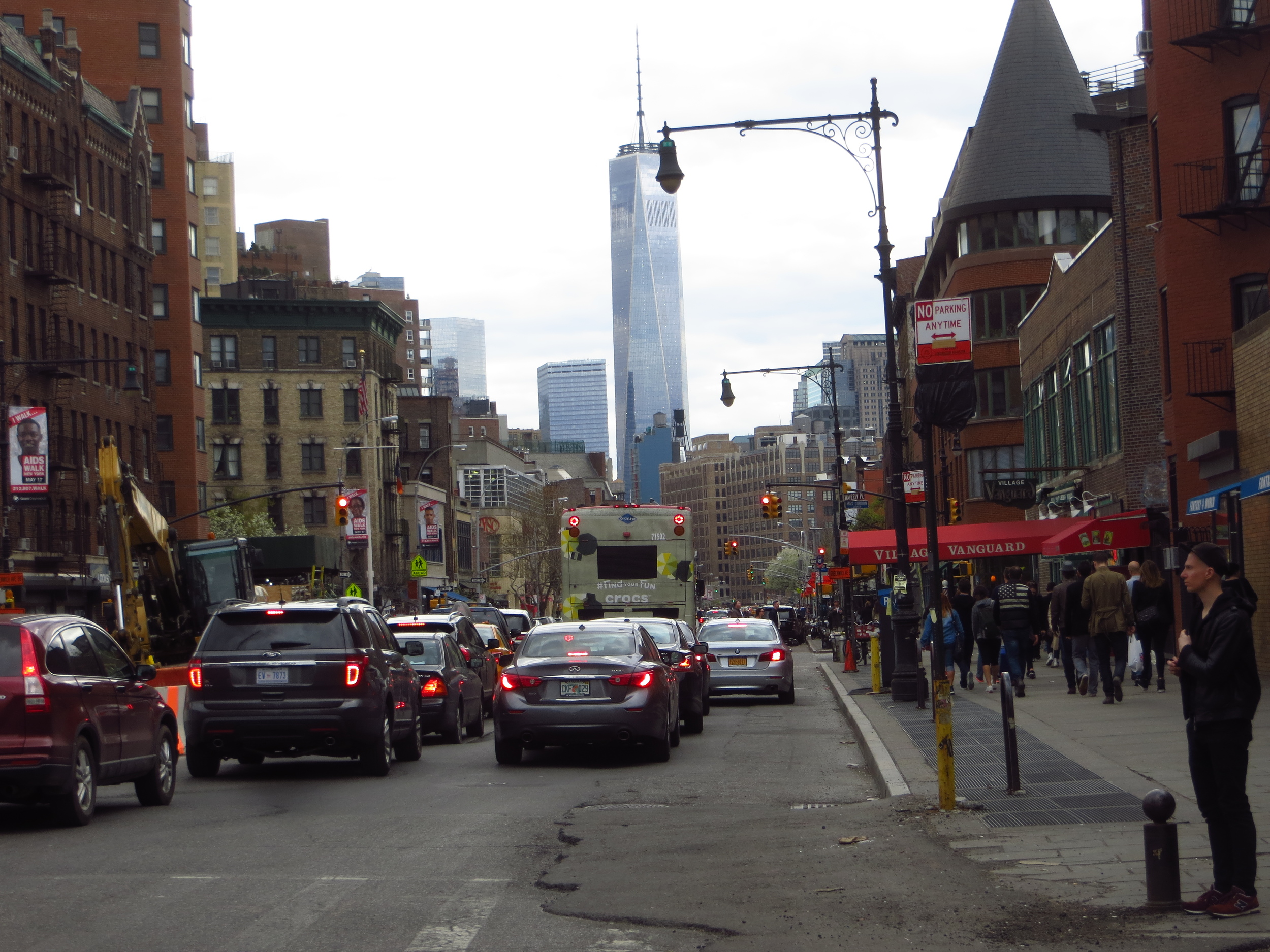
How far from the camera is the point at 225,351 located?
305 ft

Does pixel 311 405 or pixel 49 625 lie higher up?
pixel 311 405

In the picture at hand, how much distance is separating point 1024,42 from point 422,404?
6018cm

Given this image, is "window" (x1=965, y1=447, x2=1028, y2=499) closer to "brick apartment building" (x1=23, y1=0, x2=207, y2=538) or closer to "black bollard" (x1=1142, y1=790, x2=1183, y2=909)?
"brick apartment building" (x1=23, y1=0, x2=207, y2=538)

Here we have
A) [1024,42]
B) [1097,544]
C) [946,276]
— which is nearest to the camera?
[1097,544]

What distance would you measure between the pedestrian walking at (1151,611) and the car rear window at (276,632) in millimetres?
10347

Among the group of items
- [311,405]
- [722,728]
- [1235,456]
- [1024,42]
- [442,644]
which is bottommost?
[722,728]

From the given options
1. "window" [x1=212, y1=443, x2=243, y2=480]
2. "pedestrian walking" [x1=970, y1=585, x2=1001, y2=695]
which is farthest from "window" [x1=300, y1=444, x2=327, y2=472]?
"pedestrian walking" [x1=970, y1=585, x2=1001, y2=695]

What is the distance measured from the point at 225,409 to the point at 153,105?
855 inches

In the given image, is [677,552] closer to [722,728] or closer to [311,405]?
[722,728]

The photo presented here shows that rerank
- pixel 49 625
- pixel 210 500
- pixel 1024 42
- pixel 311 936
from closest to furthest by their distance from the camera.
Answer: pixel 311 936 → pixel 49 625 → pixel 1024 42 → pixel 210 500

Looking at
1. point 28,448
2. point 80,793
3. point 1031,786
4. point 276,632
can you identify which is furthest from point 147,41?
point 1031,786

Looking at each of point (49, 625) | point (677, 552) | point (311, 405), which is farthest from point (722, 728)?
point (311, 405)

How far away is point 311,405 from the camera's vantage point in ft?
305

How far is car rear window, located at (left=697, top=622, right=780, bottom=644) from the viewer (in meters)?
28.5
